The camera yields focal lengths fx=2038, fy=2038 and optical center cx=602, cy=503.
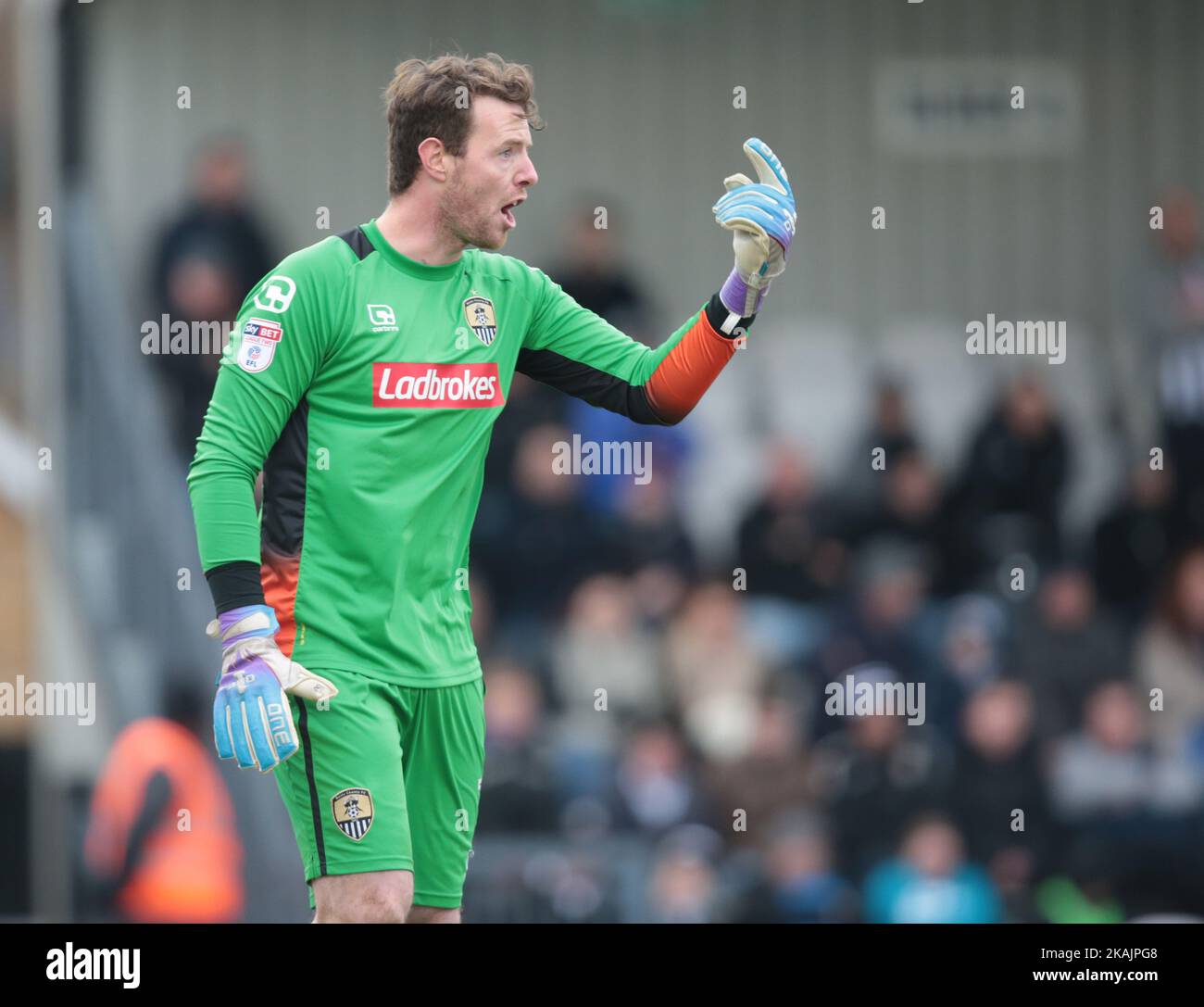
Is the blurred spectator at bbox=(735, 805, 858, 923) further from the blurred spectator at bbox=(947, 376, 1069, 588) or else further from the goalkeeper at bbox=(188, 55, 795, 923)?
the goalkeeper at bbox=(188, 55, 795, 923)

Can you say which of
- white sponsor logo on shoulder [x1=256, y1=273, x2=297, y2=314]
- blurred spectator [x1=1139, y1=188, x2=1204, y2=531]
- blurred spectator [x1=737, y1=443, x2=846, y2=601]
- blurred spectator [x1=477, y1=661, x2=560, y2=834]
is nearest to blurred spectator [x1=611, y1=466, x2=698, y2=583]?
blurred spectator [x1=737, y1=443, x2=846, y2=601]

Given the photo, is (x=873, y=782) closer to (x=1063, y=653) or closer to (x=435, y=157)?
(x=1063, y=653)

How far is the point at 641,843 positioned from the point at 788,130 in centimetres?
478

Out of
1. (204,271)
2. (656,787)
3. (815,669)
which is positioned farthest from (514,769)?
(204,271)

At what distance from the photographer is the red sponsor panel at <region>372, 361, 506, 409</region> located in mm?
4723

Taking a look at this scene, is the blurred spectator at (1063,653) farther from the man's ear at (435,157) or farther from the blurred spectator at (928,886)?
the man's ear at (435,157)

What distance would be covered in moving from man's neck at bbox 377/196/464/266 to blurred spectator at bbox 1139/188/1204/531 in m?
7.40

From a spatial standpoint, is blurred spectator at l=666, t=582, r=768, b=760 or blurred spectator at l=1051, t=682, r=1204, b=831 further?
blurred spectator at l=1051, t=682, r=1204, b=831

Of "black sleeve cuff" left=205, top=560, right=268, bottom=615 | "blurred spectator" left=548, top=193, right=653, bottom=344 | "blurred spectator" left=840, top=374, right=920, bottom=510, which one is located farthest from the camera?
"blurred spectator" left=840, top=374, right=920, bottom=510

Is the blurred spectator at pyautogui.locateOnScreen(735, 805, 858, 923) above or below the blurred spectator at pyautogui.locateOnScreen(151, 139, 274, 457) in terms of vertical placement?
below

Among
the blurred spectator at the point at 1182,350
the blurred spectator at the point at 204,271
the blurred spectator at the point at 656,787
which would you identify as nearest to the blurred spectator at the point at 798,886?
the blurred spectator at the point at 656,787

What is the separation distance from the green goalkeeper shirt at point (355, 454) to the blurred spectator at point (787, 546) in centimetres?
594

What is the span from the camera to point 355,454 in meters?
4.70

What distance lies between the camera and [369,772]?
4582mm
